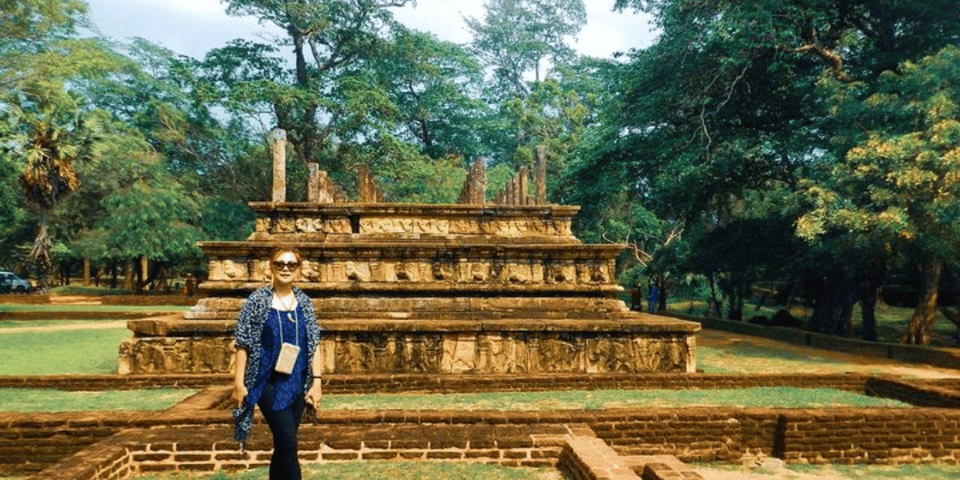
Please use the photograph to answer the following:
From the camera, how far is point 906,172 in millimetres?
9469

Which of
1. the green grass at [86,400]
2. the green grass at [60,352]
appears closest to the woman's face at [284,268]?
the green grass at [86,400]

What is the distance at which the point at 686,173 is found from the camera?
16.7 metres

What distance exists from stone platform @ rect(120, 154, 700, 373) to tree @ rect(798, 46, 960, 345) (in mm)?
4192

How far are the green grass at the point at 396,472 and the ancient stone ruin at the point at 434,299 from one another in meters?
3.82

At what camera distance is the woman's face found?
3.43m

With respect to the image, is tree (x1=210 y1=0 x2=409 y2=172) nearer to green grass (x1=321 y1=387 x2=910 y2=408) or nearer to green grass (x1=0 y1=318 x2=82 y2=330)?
green grass (x1=0 y1=318 x2=82 y2=330)

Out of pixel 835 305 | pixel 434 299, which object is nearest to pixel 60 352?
pixel 434 299

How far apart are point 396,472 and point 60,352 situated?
30.1ft

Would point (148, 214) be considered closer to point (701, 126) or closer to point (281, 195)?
point (281, 195)

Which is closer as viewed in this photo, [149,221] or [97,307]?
[97,307]

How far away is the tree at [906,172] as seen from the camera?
9406mm

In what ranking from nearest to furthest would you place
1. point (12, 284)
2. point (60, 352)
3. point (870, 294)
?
point (60, 352), point (870, 294), point (12, 284)

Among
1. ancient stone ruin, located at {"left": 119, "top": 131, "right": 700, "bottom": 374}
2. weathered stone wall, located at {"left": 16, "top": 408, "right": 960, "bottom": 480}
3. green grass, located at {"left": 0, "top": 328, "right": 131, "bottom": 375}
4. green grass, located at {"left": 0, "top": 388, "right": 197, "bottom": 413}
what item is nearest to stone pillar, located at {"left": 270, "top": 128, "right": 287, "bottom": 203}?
ancient stone ruin, located at {"left": 119, "top": 131, "right": 700, "bottom": 374}

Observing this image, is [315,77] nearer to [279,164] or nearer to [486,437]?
[279,164]
